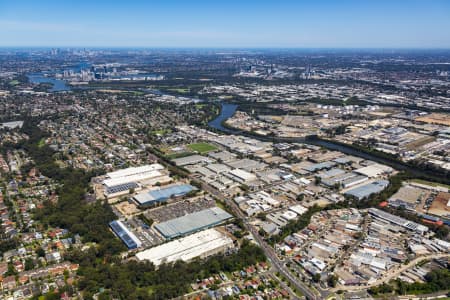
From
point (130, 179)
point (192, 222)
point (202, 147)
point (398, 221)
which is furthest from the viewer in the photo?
point (202, 147)

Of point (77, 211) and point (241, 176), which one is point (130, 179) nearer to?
point (77, 211)

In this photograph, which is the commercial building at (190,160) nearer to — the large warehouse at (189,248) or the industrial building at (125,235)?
the industrial building at (125,235)

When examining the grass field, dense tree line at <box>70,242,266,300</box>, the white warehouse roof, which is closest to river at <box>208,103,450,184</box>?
the grass field

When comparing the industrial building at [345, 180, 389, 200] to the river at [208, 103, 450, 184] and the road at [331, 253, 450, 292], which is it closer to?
the river at [208, 103, 450, 184]

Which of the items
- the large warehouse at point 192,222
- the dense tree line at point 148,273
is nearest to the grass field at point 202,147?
the large warehouse at point 192,222

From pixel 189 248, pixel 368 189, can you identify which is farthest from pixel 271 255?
pixel 368 189

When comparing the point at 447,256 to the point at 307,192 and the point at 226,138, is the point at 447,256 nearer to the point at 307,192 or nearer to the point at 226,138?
the point at 307,192
